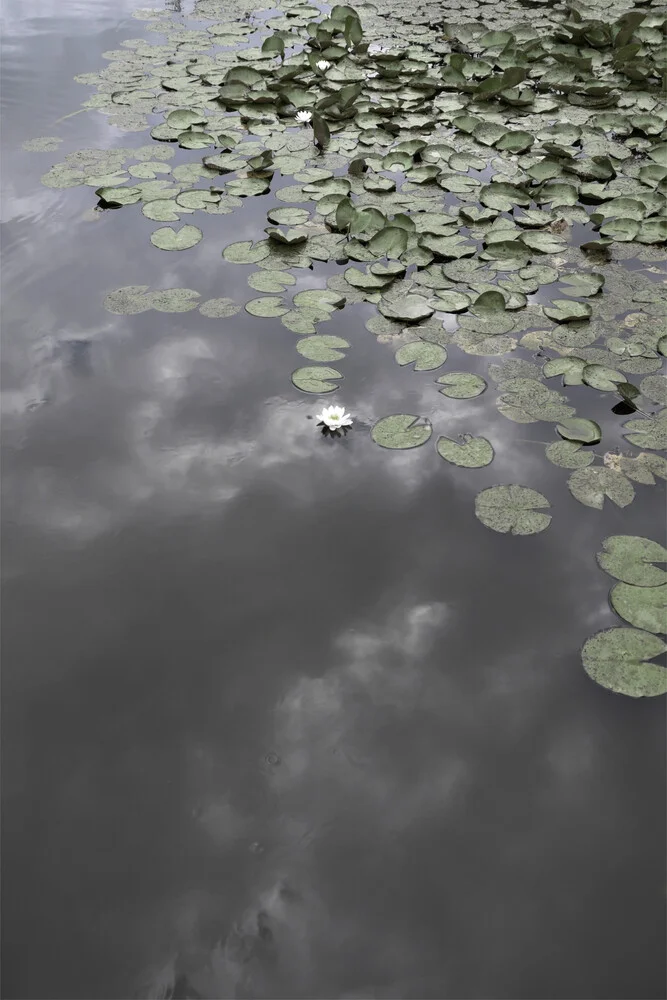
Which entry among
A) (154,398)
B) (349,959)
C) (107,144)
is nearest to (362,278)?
(154,398)

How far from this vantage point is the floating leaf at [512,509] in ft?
7.43

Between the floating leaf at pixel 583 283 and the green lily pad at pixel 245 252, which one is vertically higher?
the green lily pad at pixel 245 252

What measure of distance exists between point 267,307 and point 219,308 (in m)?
0.21

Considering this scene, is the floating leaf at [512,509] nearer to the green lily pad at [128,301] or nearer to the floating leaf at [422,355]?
the floating leaf at [422,355]

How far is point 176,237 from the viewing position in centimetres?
366

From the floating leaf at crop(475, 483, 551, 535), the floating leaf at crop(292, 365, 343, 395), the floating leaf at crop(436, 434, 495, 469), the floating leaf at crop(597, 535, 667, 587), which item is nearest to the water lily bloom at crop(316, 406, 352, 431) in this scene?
the floating leaf at crop(292, 365, 343, 395)

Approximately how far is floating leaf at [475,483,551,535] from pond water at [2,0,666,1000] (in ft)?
0.15

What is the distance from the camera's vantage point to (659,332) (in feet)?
9.87

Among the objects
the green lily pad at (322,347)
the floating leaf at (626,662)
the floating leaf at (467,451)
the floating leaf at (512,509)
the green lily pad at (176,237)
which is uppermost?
the green lily pad at (176,237)

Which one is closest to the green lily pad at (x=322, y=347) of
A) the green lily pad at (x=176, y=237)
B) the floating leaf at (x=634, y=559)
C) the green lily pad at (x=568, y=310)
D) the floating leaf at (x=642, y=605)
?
the green lily pad at (x=568, y=310)

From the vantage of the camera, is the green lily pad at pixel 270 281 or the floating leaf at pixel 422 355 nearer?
the floating leaf at pixel 422 355

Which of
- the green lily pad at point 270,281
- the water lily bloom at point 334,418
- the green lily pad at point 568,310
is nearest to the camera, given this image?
the water lily bloom at point 334,418

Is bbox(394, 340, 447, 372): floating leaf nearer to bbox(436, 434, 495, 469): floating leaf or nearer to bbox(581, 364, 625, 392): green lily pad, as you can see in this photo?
bbox(436, 434, 495, 469): floating leaf

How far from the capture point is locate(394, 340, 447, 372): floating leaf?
2879mm
